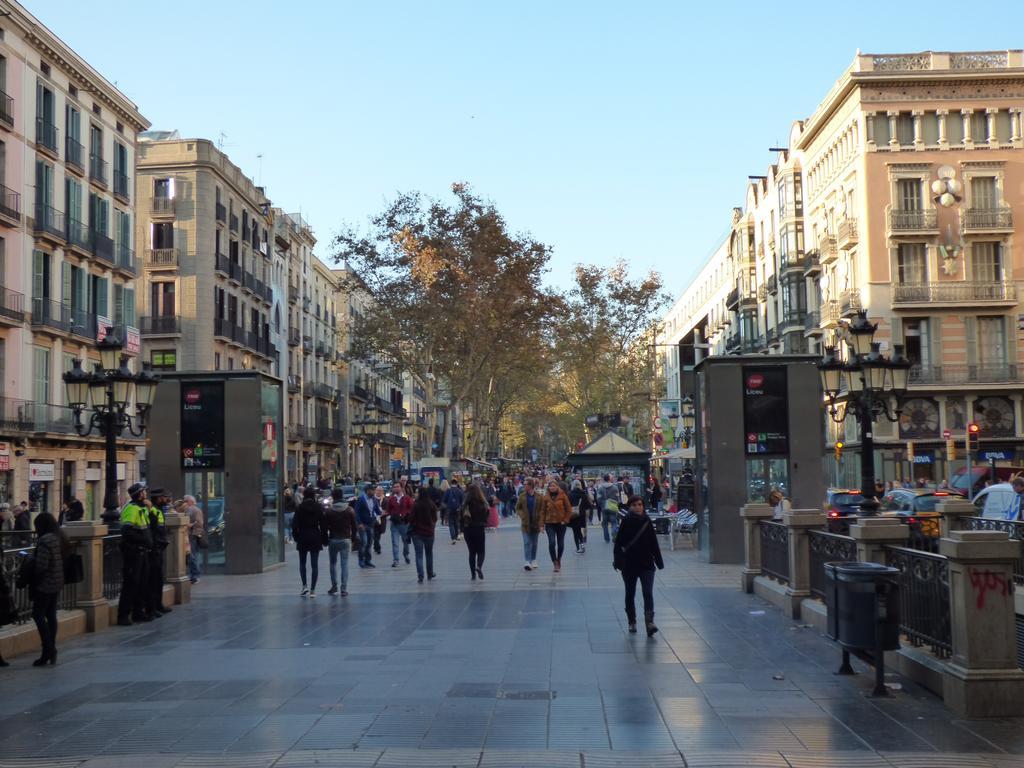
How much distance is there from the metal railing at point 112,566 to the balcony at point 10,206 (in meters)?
23.5

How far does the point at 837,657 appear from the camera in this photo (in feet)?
36.6

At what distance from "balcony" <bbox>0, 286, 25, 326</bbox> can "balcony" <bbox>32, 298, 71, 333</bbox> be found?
758 mm

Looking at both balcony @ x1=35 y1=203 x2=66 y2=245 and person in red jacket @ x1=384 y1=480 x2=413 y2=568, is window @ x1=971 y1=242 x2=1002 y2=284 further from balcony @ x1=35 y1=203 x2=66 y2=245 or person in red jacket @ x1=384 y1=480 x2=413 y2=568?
balcony @ x1=35 y1=203 x2=66 y2=245

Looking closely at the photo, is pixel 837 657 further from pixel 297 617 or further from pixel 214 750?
pixel 297 617

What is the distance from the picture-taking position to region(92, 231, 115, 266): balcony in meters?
42.6

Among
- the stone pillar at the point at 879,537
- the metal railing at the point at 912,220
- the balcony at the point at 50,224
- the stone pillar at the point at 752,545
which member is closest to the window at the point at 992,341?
the metal railing at the point at 912,220

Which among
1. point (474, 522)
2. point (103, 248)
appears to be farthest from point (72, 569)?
point (103, 248)

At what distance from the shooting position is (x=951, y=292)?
50.1 m

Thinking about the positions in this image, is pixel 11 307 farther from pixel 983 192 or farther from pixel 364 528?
pixel 983 192

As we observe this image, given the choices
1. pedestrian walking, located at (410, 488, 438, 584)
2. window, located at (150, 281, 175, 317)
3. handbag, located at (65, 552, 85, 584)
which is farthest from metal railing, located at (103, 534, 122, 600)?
window, located at (150, 281, 175, 317)

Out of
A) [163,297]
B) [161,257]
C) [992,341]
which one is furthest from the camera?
[163,297]

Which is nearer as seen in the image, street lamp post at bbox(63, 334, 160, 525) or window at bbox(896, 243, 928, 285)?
street lamp post at bbox(63, 334, 160, 525)

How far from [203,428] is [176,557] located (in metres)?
5.22

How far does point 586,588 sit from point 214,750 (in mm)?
11262
